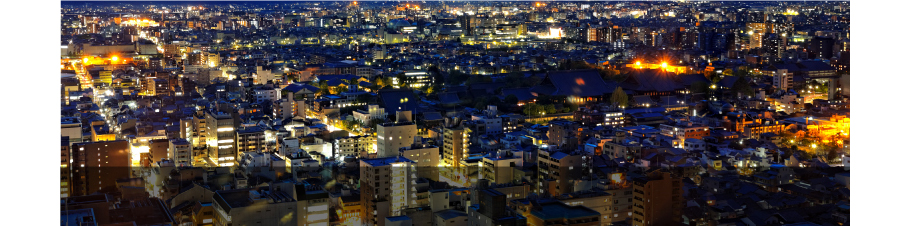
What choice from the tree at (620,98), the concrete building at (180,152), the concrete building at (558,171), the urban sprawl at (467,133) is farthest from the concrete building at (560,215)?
the tree at (620,98)

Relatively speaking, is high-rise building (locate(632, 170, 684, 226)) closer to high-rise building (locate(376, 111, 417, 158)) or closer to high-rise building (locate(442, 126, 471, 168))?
high-rise building (locate(442, 126, 471, 168))

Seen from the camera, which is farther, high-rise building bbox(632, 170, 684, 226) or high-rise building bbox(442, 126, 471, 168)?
high-rise building bbox(442, 126, 471, 168)

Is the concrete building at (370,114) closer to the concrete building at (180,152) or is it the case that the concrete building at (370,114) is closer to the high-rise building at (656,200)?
the concrete building at (180,152)

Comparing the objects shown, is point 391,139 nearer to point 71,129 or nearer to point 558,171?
point 558,171

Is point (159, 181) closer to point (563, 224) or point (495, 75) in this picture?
point (563, 224)

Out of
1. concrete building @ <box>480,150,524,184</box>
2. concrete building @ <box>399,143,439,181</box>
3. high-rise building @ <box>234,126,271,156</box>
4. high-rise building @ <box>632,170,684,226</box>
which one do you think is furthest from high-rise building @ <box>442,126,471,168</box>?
high-rise building @ <box>632,170,684,226</box>

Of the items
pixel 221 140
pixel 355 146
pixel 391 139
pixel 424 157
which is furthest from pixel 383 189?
pixel 221 140

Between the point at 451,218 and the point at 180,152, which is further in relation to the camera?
the point at 180,152
